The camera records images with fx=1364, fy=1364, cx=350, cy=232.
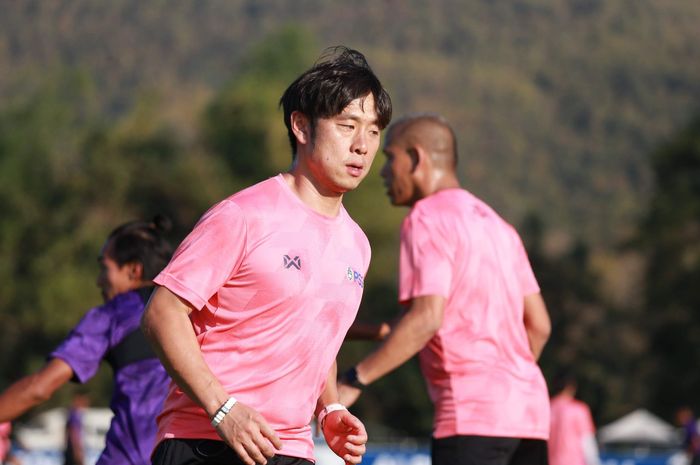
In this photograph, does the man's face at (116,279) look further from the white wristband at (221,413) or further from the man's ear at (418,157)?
the white wristband at (221,413)

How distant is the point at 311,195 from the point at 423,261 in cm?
210

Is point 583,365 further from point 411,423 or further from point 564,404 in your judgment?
point 564,404

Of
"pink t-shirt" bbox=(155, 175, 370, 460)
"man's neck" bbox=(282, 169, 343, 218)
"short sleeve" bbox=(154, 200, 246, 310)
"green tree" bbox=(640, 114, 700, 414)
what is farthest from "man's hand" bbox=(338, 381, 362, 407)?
"green tree" bbox=(640, 114, 700, 414)

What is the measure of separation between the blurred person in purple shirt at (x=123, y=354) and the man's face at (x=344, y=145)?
228 cm

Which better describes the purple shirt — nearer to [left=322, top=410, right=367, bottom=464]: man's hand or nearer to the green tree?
[left=322, top=410, right=367, bottom=464]: man's hand

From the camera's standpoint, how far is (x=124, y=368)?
22.9ft

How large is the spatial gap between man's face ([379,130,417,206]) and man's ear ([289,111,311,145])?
9.16 ft

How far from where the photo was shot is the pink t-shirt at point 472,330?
6.81 meters

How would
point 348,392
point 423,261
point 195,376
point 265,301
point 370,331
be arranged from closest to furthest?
point 195,376
point 265,301
point 348,392
point 423,261
point 370,331

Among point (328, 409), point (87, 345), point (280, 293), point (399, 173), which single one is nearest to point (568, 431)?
point (399, 173)

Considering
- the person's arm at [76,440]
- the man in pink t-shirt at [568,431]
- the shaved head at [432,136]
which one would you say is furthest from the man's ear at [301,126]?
the person's arm at [76,440]

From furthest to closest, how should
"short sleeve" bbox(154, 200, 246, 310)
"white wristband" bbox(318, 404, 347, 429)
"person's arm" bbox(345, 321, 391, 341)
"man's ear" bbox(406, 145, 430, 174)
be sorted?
"man's ear" bbox(406, 145, 430, 174), "person's arm" bbox(345, 321, 391, 341), "white wristband" bbox(318, 404, 347, 429), "short sleeve" bbox(154, 200, 246, 310)

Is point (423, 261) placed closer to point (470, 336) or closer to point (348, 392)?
point (470, 336)

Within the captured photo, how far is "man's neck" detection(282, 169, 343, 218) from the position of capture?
4.91m
